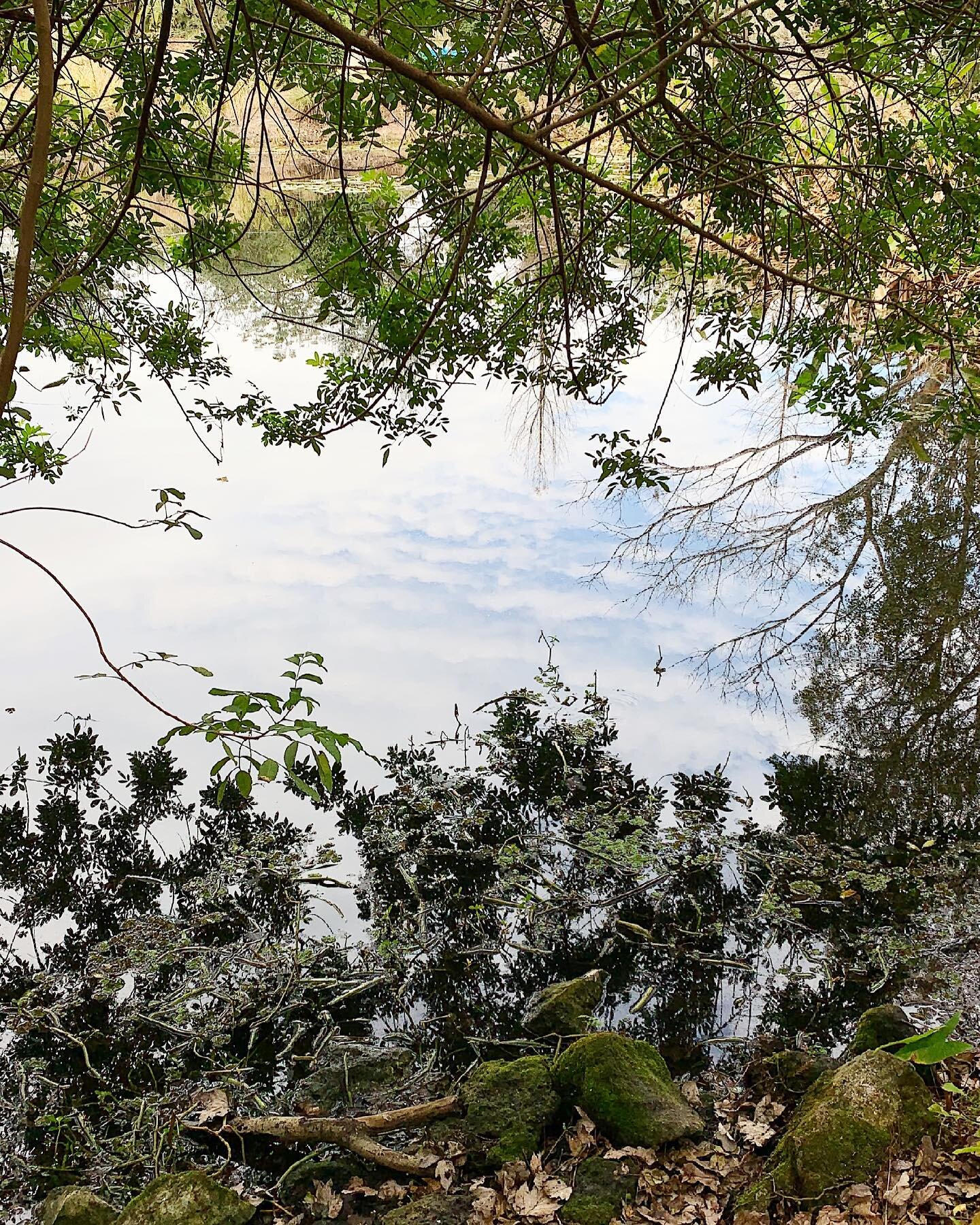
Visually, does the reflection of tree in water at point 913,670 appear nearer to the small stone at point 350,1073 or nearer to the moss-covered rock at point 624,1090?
the moss-covered rock at point 624,1090

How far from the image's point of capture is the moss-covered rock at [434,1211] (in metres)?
2.61

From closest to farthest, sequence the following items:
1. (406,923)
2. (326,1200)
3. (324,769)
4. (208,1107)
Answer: (324,769)
(326,1200)
(208,1107)
(406,923)

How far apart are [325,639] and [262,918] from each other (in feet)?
9.83

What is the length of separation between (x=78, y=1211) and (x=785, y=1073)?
7.26 feet

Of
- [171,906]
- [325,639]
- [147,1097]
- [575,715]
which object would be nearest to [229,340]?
[325,639]

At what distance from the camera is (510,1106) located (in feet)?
9.99

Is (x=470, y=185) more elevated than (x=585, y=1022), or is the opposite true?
(x=470, y=185)

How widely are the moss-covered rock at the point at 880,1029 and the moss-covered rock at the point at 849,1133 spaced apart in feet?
1.47

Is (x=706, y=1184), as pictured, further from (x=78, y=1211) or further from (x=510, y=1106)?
(x=78, y=1211)

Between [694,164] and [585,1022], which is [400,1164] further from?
[694,164]

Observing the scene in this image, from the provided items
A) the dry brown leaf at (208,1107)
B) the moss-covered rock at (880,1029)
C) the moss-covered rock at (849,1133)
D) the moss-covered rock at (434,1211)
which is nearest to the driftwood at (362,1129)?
the dry brown leaf at (208,1107)

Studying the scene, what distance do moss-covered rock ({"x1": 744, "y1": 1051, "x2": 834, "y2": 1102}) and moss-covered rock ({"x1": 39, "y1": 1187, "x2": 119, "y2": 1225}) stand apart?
6.65 feet

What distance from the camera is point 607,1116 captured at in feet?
9.71

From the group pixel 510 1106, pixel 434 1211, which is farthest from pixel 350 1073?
pixel 434 1211
